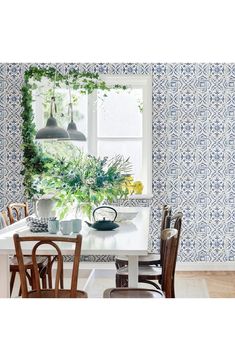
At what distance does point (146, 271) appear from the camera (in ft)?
13.0

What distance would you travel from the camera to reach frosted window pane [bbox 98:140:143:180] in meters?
6.50

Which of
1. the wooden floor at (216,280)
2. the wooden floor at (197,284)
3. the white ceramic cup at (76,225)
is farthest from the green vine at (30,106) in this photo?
the white ceramic cup at (76,225)

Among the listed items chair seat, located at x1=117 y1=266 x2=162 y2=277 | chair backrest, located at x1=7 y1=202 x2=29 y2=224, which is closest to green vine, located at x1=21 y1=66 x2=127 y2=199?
chair backrest, located at x1=7 y1=202 x2=29 y2=224

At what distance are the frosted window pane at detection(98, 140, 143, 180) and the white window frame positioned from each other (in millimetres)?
51

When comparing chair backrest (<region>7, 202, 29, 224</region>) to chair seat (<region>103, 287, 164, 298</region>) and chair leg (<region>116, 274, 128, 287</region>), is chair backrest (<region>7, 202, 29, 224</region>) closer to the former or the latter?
chair leg (<region>116, 274, 128, 287</region>)

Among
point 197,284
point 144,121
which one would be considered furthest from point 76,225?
point 144,121

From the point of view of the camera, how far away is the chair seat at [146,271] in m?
3.83

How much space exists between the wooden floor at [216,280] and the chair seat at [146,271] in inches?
56.4

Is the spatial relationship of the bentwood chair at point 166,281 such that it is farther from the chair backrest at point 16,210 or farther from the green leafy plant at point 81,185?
the chair backrest at point 16,210

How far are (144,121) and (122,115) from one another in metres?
0.29
